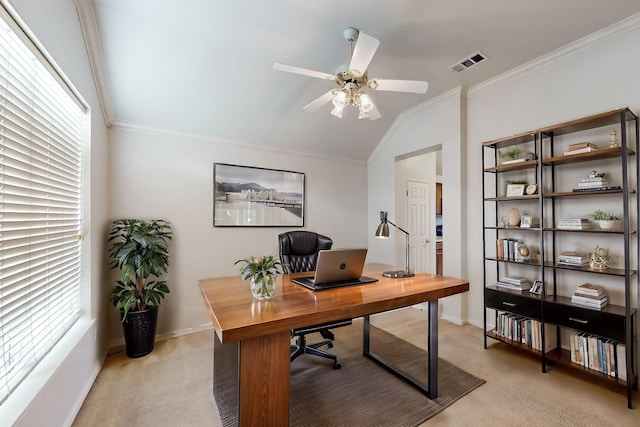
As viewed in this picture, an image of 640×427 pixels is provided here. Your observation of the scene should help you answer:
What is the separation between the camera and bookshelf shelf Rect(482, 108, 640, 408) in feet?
6.38

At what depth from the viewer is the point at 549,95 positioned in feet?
8.59

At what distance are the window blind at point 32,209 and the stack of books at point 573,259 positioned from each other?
3499 mm

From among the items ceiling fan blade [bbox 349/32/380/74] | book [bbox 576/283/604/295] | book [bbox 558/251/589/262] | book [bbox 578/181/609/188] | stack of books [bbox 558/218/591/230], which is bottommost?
book [bbox 576/283/604/295]

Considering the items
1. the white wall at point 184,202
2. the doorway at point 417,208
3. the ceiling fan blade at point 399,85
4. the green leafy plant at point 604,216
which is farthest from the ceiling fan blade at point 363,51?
the doorway at point 417,208

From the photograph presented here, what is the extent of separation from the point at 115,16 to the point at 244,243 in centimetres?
238

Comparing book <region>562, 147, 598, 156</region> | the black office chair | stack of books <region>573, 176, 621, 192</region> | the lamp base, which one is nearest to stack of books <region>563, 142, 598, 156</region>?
book <region>562, 147, 598, 156</region>

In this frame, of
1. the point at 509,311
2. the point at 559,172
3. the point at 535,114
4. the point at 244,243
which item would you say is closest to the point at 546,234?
the point at 559,172

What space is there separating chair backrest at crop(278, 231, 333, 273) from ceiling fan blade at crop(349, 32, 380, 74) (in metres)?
1.49

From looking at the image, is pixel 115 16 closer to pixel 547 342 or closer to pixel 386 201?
pixel 386 201

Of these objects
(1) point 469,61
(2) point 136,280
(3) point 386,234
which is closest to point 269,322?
(3) point 386,234

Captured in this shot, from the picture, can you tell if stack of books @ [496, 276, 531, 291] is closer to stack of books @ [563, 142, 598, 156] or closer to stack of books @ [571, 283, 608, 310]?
stack of books @ [571, 283, 608, 310]

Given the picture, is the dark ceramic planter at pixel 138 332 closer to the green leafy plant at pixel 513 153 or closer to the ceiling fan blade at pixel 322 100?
the ceiling fan blade at pixel 322 100

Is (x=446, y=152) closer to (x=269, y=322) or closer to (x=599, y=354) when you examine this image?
(x=599, y=354)

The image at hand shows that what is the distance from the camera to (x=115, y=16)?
1.90m
